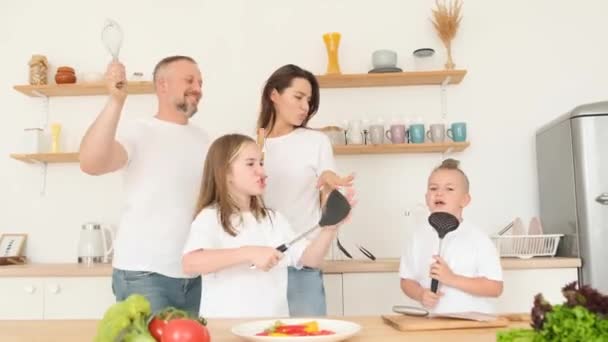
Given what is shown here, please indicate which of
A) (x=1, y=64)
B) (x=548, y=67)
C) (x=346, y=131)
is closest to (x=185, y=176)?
(x=346, y=131)

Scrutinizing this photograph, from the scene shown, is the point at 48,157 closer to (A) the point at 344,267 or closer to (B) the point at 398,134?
(A) the point at 344,267

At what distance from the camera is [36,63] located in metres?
3.08

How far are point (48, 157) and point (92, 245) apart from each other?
516 mm

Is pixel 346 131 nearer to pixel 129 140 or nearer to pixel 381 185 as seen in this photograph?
pixel 381 185

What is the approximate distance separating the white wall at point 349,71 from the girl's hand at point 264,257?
1.62 meters

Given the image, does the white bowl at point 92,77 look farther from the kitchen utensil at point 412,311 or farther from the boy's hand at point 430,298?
the kitchen utensil at point 412,311

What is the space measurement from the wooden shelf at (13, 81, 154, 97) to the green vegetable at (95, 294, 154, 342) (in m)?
2.26

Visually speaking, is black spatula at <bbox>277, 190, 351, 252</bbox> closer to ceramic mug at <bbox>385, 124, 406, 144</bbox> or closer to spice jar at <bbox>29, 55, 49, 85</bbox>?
ceramic mug at <bbox>385, 124, 406, 144</bbox>

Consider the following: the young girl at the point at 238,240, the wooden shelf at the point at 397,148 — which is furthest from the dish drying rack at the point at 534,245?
the young girl at the point at 238,240

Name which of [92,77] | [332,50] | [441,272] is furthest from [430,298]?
[92,77]

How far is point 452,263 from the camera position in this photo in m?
1.79

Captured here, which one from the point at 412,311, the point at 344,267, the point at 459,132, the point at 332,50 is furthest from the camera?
the point at 332,50

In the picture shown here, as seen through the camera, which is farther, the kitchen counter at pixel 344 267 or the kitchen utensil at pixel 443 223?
the kitchen counter at pixel 344 267

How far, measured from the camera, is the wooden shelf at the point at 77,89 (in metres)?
3.03
